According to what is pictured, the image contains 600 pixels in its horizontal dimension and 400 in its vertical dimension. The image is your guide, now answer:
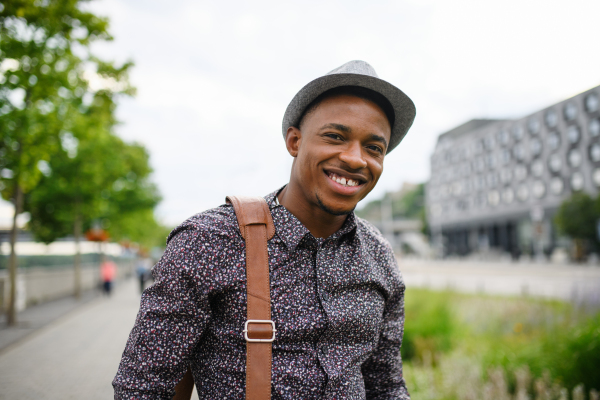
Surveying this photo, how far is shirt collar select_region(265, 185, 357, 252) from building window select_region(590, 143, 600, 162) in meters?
54.3

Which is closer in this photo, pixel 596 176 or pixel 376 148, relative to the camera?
pixel 376 148

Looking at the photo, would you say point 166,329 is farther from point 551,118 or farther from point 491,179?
point 491,179

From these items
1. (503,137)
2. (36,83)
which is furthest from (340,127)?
(503,137)

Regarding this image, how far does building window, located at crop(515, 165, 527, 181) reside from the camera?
2304 inches

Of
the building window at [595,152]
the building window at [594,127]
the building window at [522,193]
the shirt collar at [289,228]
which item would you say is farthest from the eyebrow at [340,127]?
the building window at [522,193]

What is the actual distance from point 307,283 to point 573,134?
5718 cm

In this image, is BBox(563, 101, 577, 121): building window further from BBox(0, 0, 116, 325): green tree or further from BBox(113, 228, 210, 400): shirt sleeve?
BBox(113, 228, 210, 400): shirt sleeve

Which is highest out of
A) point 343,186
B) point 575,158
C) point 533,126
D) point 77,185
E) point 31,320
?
point 533,126

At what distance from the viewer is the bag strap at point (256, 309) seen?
154 cm

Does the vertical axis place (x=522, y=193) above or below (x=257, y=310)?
above

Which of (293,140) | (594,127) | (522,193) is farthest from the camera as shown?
(522,193)

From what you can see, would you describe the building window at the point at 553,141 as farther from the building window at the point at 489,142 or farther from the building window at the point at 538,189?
the building window at the point at 489,142

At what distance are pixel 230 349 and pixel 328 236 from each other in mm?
582

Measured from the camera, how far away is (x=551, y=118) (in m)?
52.9
